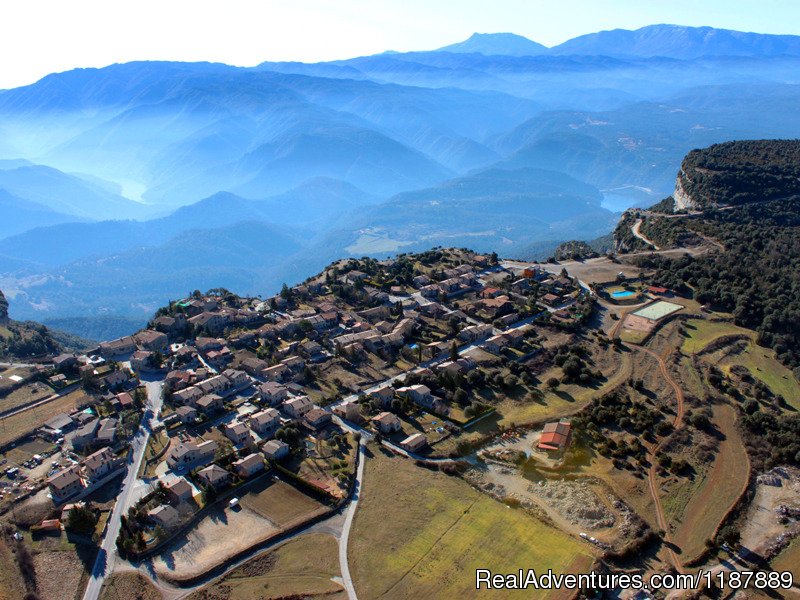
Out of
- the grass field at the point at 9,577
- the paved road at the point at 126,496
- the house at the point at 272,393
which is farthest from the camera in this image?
the house at the point at 272,393

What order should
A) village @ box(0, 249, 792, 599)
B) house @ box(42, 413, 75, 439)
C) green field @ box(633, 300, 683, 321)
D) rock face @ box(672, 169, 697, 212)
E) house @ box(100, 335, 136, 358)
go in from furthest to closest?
rock face @ box(672, 169, 697, 212), green field @ box(633, 300, 683, 321), house @ box(100, 335, 136, 358), house @ box(42, 413, 75, 439), village @ box(0, 249, 792, 599)

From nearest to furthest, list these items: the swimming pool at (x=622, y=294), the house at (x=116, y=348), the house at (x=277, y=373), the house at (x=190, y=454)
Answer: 1. the house at (x=190, y=454)
2. the house at (x=277, y=373)
3. the house at (x=116, y=348)
4. the swimming pool at (x=622, y=294)

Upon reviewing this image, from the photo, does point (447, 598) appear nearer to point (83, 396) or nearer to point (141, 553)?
point (141, 553)

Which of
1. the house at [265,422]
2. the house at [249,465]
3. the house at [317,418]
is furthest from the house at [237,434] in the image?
the house at [317,418]

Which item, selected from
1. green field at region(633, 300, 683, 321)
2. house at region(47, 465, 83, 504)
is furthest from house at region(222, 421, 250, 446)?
green field at region(633, 300, 683, 321)

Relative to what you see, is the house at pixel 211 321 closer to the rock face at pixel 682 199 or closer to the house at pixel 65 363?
the house at pixel 65 363

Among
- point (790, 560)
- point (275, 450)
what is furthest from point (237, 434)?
point (790, 560)

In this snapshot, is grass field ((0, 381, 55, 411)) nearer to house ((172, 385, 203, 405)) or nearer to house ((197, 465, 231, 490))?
house ((172, 385, 203, 405))
